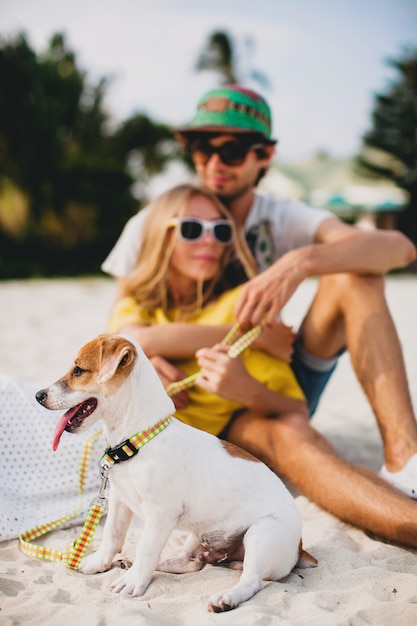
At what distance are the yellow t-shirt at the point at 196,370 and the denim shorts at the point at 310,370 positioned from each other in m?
0.37

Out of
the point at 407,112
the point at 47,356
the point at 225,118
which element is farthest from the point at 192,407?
the point at 407,112

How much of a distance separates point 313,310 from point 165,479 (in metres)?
1.83

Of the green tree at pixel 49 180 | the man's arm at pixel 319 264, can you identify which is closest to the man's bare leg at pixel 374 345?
the man's arm at pixel 319 264

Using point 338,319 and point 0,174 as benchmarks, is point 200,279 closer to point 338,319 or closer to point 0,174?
point 338,319

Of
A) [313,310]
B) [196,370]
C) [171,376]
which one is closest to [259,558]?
[171,376]

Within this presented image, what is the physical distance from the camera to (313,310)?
3426 mm

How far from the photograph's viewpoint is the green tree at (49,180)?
1617cm

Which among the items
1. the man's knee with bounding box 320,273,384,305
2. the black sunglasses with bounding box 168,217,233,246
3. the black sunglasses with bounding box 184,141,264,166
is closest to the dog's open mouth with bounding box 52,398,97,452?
the black sunglasses with bounding box 168,217,233,246

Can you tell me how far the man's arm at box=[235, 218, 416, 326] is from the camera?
2893 millimetres

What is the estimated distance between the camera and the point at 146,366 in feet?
6.36

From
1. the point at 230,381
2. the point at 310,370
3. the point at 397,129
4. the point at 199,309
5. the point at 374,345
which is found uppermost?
the point at 397,129

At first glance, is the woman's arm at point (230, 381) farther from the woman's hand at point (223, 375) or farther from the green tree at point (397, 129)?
the green tree at point (397, 129)

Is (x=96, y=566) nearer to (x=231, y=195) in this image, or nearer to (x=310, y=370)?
(x=310, y=370)

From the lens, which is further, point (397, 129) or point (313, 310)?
point (397, 129)
